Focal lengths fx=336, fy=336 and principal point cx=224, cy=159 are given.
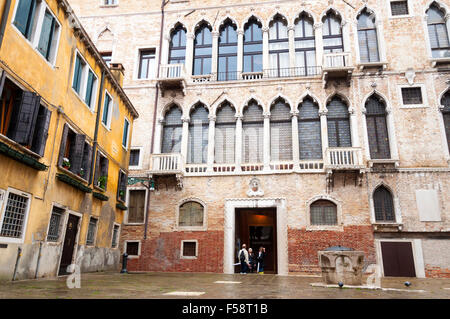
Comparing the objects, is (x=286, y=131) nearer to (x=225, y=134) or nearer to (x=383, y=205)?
(x=225, y=134)

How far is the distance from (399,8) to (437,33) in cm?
239

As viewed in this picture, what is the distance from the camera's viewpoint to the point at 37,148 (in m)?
8.46

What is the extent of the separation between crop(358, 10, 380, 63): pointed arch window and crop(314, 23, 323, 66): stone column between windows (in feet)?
6.83

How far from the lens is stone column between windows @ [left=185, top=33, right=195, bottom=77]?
61.9 feet

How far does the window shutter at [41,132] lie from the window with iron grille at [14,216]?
125cm

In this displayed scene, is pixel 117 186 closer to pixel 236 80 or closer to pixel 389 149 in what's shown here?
pixel 236 80

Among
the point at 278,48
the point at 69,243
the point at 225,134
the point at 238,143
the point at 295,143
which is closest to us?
the point at 69,243

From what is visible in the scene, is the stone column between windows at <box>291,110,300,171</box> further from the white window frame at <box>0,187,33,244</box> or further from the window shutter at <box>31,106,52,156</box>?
the white window frame at <box>0,187,33,244</box>

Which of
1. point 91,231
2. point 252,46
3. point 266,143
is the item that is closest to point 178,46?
point 252,46

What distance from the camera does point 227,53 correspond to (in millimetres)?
19172

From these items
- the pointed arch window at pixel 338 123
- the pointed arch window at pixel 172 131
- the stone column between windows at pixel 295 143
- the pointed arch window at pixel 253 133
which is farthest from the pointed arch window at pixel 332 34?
the pointed arch window at pixel 172 131

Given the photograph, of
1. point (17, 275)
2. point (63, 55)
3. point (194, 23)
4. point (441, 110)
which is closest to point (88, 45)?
point (63, 55)

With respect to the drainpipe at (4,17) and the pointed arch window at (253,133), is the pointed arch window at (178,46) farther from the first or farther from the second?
the drainpipe at (4,17)

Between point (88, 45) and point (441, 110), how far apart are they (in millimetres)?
15783
